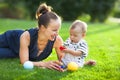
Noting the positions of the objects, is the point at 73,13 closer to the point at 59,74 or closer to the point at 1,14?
the point at 1,14

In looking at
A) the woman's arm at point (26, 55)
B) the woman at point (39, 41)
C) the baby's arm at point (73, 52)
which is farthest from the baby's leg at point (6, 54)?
the baby's arm at point (73, 52)

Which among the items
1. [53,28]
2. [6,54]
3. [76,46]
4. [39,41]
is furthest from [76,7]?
[53,28]

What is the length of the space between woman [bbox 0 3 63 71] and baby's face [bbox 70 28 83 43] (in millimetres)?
231

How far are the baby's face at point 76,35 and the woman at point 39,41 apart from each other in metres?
0.23

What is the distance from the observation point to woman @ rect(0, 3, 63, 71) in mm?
5266

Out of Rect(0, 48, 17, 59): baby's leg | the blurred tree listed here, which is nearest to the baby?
Rect(0, 48, 17, 59): baby's leg

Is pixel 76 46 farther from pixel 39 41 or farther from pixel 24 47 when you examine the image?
Answer: pixel 24 47

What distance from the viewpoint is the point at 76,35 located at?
17.8 feet

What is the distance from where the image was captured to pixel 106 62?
6.07 m

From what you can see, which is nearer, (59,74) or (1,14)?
(59,74)

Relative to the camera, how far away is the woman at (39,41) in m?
5.27

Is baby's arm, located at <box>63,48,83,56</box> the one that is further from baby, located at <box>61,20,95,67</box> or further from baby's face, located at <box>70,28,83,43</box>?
baby's face, located at <box>70,28,83,43</box>

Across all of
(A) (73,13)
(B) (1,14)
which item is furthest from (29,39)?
(B) (1,14)

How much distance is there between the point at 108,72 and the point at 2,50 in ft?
6.19
